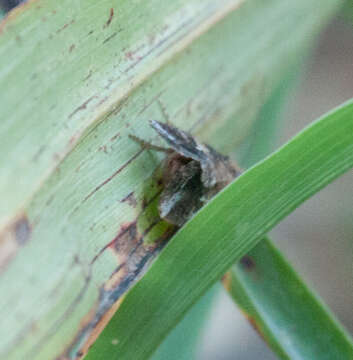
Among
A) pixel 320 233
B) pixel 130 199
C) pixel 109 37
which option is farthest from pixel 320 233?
pixel 109 37

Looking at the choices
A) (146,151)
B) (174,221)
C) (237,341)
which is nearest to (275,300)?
(174,221)

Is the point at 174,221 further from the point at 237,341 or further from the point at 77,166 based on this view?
the point at 237,341

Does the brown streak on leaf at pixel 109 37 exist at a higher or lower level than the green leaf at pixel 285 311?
higher

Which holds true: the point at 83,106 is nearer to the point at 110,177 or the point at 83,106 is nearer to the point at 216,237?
the point at 110,177

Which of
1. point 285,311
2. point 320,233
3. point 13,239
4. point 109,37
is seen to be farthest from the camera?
point 320,233

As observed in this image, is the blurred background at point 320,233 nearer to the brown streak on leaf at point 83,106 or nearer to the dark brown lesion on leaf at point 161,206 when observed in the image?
the dark brown lesion on leaf at point 161,206

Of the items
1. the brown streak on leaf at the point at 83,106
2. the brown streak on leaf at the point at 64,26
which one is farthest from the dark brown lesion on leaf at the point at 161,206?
the brown streak on leaf at the point at 64,26
